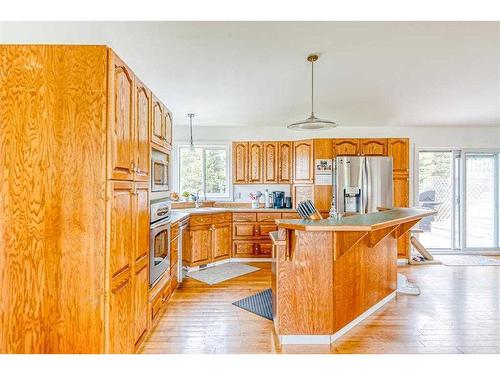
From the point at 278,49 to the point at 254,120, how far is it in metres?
2.28

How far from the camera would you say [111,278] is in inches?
61.3

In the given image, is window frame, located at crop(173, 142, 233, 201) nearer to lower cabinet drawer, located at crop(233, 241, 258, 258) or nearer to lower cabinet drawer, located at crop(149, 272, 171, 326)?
lower cabinet drawer, located at crop(233, 241, 258, 258)

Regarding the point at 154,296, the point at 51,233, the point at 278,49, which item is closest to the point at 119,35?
the point at 278,49

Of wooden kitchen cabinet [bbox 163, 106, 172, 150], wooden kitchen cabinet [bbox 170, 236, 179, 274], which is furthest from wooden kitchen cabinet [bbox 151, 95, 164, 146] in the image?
wooden kitchen cabinet [bbox 170, 236, 179, 274]

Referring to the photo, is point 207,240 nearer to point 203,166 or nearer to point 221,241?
point 221,241

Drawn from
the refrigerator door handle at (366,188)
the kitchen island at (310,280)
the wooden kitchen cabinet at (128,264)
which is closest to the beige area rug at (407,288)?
the refrigerator door handle at (366,188)

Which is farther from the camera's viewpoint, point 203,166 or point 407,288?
point 203,166

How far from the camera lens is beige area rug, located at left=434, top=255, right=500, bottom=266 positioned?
4438 millimetres

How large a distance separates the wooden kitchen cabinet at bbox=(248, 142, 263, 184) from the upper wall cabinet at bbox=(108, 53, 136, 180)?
317 centimetres

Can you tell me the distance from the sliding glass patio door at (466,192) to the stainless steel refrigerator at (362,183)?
131 centimetres

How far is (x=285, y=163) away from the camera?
16.1 ft

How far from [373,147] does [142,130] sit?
383 cm

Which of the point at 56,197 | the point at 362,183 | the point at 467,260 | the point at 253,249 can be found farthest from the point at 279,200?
the point at 56,197

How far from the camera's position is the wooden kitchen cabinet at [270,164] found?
4914 millimetres
